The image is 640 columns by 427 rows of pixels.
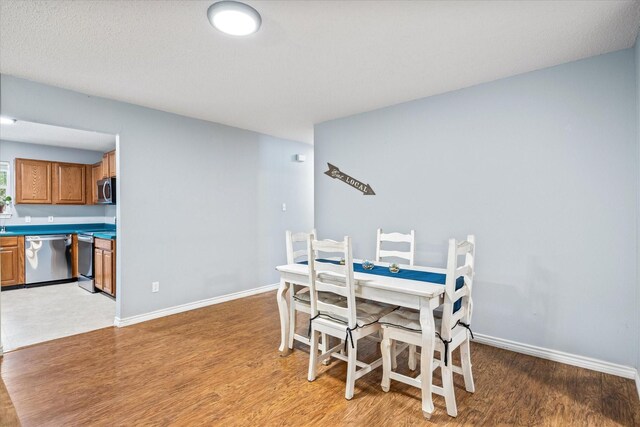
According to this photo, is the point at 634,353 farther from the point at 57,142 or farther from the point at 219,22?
the point at 57,142

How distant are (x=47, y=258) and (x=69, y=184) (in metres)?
1.34

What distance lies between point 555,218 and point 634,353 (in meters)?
1.09

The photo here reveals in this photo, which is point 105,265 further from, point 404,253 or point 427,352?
point 427,352

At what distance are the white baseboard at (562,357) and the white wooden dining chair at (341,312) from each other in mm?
1263

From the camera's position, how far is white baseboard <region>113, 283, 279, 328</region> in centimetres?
356

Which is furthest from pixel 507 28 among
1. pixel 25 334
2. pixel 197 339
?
pixel 25 334

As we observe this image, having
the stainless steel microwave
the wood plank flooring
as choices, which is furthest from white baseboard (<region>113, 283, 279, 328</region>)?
the stainless steel microwave

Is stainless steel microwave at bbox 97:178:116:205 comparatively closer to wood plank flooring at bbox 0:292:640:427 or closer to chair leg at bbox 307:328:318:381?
wood plank flooring at bbox 0:292:640:427

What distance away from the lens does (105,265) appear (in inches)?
178

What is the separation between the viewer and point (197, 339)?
3162 mm

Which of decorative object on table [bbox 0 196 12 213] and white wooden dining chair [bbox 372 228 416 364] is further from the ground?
decorative object on table [bbox 0 196 12 213]

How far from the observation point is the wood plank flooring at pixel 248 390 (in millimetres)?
1965

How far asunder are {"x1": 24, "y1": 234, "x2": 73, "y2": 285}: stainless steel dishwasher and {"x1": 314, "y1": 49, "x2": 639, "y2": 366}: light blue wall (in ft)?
17.5

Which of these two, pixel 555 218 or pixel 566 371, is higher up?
pixel 555 218
